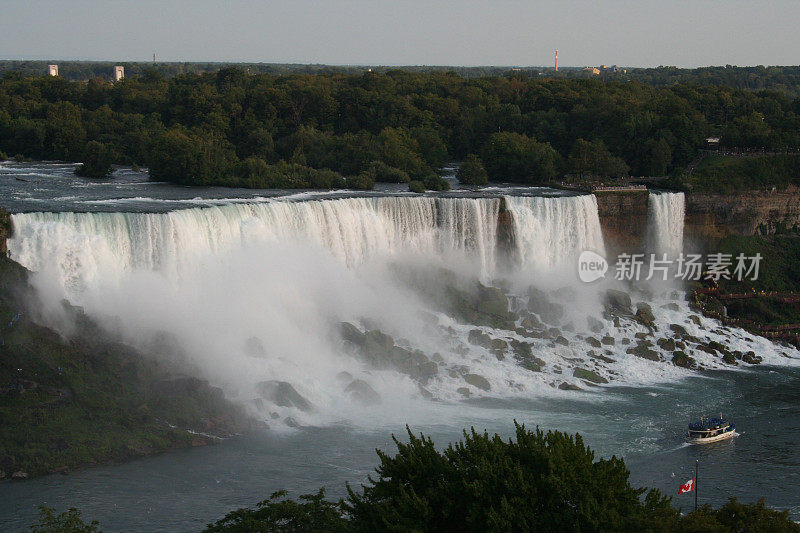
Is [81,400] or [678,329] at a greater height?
[81,400]

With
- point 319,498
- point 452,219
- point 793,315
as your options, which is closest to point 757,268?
point 793,315

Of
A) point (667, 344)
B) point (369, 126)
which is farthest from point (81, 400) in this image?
point (369, 126)

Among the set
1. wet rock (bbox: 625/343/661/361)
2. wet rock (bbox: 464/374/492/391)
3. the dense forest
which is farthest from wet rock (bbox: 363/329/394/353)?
the dense forest

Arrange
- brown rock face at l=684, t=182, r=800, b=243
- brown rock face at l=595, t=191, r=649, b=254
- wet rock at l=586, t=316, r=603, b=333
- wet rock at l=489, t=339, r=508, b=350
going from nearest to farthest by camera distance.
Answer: wet rock at l=489, t=339, r=508, b=350 < wet rock at l=586, t=316, r=603, b=333 < brown rock face at l=595, t=191, r=649, b=254 < brown rock face at l=684, t=182, r=800, b=243

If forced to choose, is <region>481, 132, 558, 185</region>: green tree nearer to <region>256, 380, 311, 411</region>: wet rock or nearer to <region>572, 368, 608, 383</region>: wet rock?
<region>572, 368, 608, 383</region>: wet rock

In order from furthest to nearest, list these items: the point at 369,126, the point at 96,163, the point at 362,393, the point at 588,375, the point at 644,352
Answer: the point at 369,126 → the point at 96,163 → the point at 644,352 → the point at 588,375 → the point at 362,393

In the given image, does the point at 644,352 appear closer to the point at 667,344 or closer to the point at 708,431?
the point at 667,344

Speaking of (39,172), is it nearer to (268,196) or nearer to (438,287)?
(268,196)
